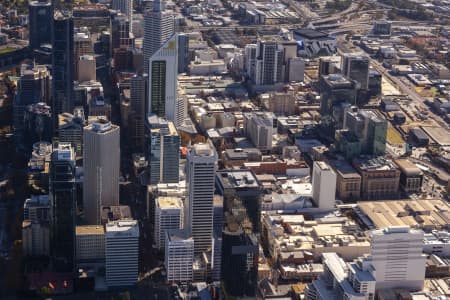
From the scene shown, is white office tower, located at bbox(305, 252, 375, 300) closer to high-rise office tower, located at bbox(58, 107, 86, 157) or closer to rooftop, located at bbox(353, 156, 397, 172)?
rooftop, located at bbox(353, 156, 397, 172)

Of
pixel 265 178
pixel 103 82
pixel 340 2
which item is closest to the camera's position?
pixel 265 178

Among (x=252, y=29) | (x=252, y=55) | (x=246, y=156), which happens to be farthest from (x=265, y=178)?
(x=252, y=29)

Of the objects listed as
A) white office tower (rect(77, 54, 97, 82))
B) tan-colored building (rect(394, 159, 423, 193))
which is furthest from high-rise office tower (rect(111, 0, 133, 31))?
tan-colored building (rect(394, 159, 423, 193))

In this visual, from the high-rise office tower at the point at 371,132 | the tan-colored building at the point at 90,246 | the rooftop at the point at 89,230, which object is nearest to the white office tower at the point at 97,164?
the rooftop at the point at 89,230

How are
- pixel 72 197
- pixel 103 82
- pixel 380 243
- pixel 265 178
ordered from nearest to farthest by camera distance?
pixel 380 243 < pixel 72 197 < pixel 265 178 < pixel 103 82

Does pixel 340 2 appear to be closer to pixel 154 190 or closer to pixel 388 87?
pixel 388 87
